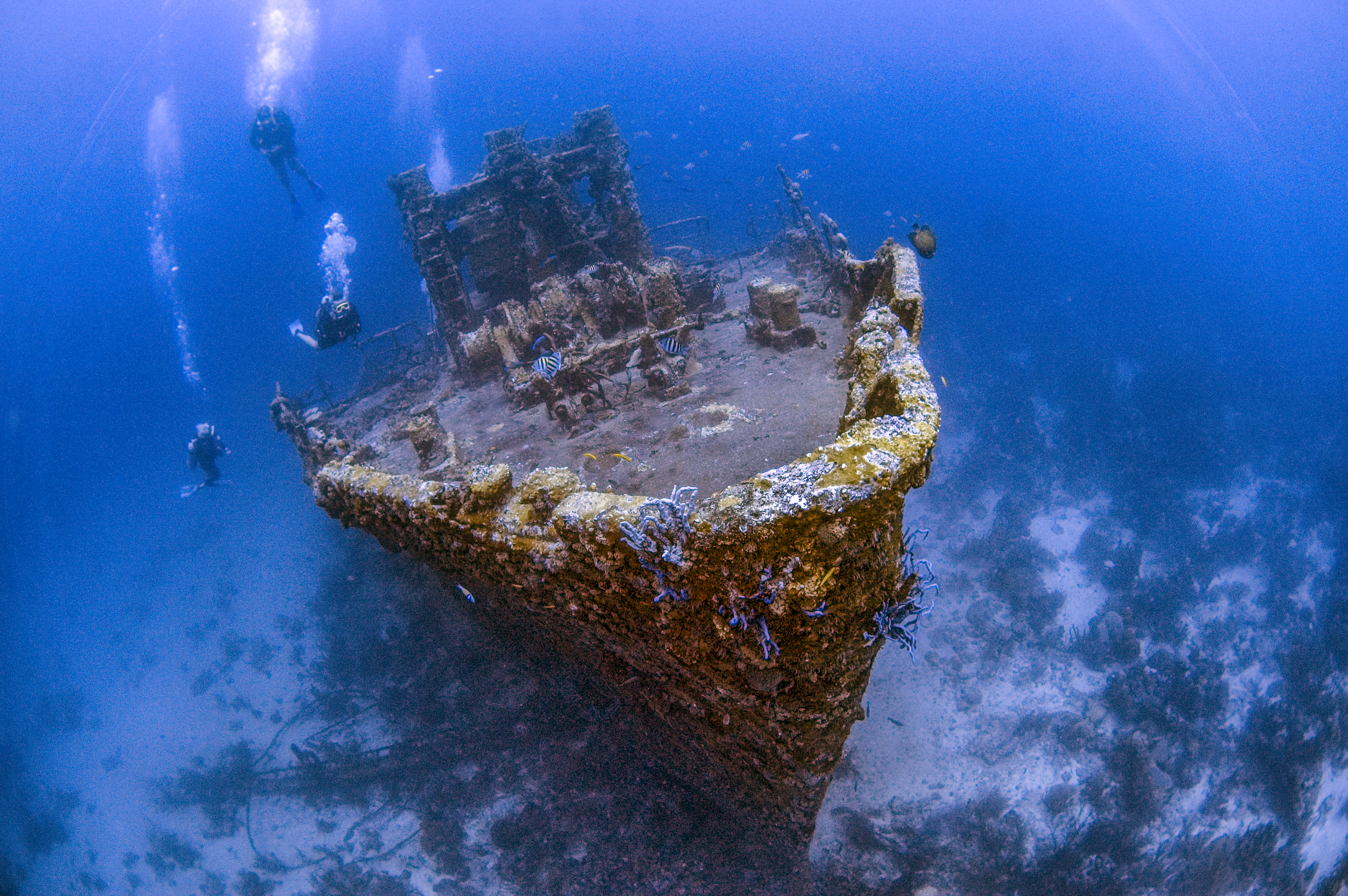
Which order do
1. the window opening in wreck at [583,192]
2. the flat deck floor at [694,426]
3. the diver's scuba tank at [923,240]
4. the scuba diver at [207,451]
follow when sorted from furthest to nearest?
1. the scuba diver at [207,451]
2. the window opening in wreck at [583,192]
3. the diver's scuba tank at [923,240]
4. the flat deck floor at [694,426]

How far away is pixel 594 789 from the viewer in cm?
800

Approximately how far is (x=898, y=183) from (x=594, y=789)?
313 ft

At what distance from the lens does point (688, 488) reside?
3.22 meters

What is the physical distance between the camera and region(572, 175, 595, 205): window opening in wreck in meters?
15.6

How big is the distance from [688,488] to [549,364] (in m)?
4.37

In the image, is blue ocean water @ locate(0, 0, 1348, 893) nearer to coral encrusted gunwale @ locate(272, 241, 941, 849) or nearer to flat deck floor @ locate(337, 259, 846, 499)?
coral encrusted gunwale @ locate(272, 241, 941, 849)

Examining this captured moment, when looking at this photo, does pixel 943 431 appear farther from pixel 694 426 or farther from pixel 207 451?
pixel 207 451

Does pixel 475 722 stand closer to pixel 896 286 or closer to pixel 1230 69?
pixel 896 286

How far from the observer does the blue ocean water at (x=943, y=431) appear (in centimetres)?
1035

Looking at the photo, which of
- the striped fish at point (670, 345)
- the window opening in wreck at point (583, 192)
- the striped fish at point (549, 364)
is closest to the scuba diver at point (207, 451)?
the window opening in wreck at point (583, 192)

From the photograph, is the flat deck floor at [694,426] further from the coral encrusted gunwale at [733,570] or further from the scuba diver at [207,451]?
the scuba diver at [207,451]

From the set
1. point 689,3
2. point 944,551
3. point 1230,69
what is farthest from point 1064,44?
point 944,551

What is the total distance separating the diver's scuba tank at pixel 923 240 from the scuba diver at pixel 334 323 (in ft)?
37.1

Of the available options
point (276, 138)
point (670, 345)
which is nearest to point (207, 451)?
point (276, 138)
